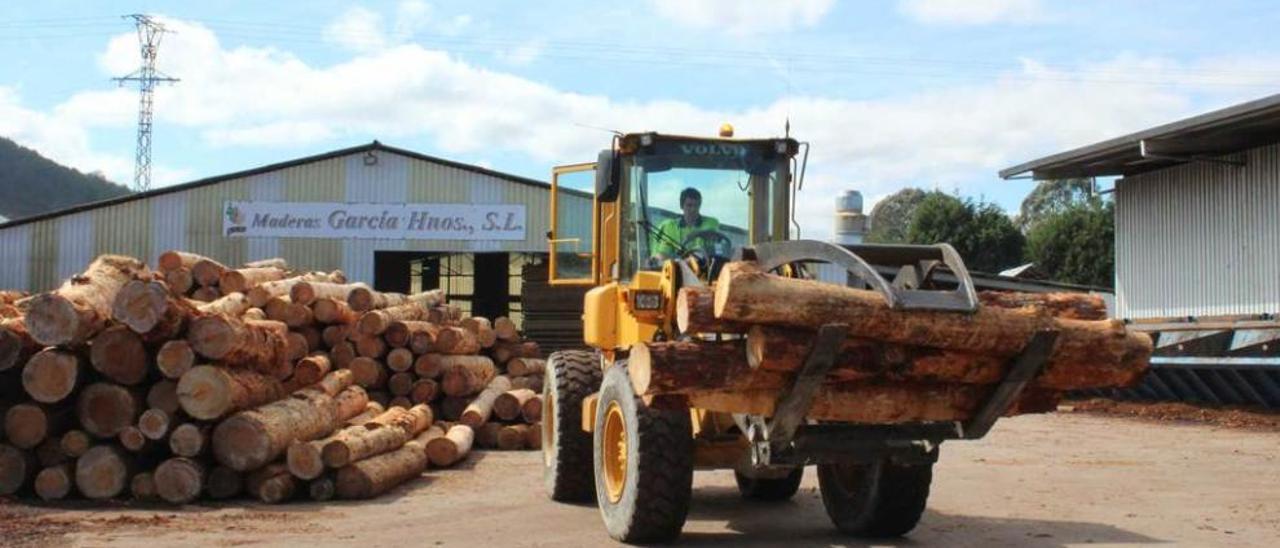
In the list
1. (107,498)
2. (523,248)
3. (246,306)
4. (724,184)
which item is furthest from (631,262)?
(523,248)

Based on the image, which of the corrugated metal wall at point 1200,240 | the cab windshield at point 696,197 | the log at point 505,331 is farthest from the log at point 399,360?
the corrugated metal wall at point 1200,240

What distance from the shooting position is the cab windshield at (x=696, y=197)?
9820mm

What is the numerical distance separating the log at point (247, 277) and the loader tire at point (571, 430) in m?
6.26

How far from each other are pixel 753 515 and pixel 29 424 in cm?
569

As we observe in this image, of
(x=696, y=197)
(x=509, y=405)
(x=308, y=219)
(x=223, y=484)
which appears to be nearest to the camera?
(x=696, y=197)

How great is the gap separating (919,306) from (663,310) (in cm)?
205

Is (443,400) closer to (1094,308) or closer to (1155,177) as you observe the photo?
(1094,308)

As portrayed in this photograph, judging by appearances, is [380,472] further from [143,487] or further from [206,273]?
[206,273]

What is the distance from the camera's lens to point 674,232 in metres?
9.82

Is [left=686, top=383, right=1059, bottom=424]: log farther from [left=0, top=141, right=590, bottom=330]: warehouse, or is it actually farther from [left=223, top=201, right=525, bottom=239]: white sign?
[left=223, top=201, right=525, bottom=239]: white sign

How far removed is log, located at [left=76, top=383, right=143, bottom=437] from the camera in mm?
10773

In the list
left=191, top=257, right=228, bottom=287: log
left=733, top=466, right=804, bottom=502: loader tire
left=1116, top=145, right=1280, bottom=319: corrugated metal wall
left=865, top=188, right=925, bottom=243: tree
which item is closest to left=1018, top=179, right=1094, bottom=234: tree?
left=865, top=188, right=925, bottom=243: tree

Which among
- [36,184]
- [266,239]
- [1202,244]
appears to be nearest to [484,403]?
[1202,244]

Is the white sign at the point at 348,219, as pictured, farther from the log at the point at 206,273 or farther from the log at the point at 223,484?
the log at the point at 223,484
